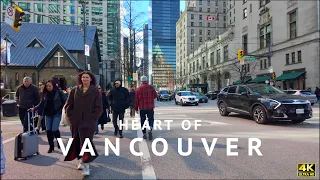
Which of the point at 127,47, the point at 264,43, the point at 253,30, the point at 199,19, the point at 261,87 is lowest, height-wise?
the point at 261,87

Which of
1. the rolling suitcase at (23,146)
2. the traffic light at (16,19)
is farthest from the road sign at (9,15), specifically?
the rolling suitcase at (23,146)

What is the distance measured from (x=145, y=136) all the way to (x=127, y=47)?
1984 centimetres

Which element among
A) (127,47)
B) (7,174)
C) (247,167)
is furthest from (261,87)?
(127,47)

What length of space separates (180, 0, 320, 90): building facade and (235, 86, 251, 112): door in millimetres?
19039

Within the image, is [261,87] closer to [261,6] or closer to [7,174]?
[7,174]

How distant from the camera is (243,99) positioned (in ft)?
35.8

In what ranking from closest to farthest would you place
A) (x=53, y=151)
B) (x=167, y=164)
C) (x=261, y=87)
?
(x=167, y=164), (x=53, y=151), (x=261, y=87)

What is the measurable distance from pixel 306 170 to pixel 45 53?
41137 mm

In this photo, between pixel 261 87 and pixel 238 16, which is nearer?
pixel 261 87

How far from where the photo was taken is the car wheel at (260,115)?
9.36m

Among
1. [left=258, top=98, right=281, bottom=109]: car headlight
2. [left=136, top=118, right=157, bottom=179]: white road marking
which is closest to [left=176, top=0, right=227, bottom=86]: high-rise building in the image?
[left=258, top=98, right=281, bottom=109]: car headlight

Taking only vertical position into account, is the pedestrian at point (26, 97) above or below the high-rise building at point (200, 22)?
below

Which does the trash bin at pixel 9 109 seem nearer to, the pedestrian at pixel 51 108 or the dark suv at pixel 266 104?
the pedestrian at pixel 51 108

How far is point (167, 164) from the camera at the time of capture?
484cm
